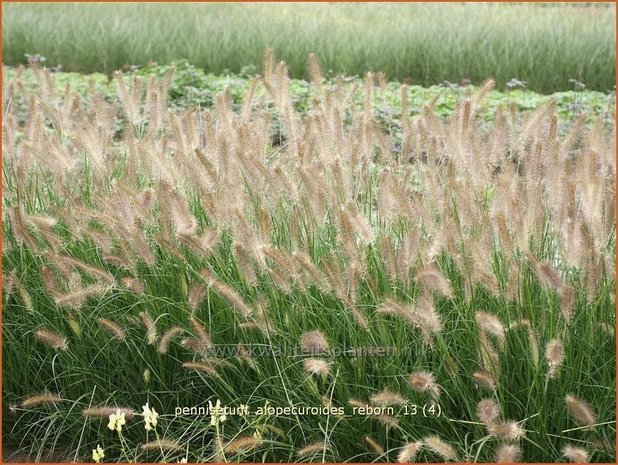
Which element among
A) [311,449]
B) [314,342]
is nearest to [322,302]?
[314,342]

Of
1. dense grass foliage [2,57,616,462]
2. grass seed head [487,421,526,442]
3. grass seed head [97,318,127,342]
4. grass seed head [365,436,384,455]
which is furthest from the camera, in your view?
grass seed head [97,318,127,342]

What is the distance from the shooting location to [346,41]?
A: 10.0m

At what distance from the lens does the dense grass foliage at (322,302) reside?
2658 mm

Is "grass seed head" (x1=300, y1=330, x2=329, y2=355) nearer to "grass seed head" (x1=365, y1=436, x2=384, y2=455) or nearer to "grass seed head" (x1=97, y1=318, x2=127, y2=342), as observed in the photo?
"grass seed head" (x1=365, y1=436, x2=384, y2=455)

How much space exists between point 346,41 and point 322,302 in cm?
746

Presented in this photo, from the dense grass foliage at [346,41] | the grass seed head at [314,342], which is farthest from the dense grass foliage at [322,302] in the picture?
the dense grass foliage at [346,41]

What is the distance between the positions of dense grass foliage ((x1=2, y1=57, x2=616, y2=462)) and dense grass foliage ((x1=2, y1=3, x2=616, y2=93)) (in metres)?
5.94

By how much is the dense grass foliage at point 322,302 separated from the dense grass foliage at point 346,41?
5936 millimetres

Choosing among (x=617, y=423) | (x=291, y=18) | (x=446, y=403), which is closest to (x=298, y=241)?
(x=446, y=403)

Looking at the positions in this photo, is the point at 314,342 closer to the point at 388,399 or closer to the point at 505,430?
the point at 388,399

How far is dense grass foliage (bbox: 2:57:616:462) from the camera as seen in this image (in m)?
2.66

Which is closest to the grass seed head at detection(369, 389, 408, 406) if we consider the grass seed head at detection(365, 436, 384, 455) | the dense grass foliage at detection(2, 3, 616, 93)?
the grass seed head at detection(365, 436, 384, 455)

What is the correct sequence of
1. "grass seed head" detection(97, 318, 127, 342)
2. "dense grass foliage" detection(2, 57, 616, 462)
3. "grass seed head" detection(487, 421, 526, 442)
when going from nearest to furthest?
"grass seed head" detection(487, 421, 526, 442), "dense grass foliage" detection(2, 57, 616, 462), "grass seed head" detection(97, 318, 127, 342)

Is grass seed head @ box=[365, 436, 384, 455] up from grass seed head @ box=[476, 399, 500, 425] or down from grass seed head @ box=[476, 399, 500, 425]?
down
